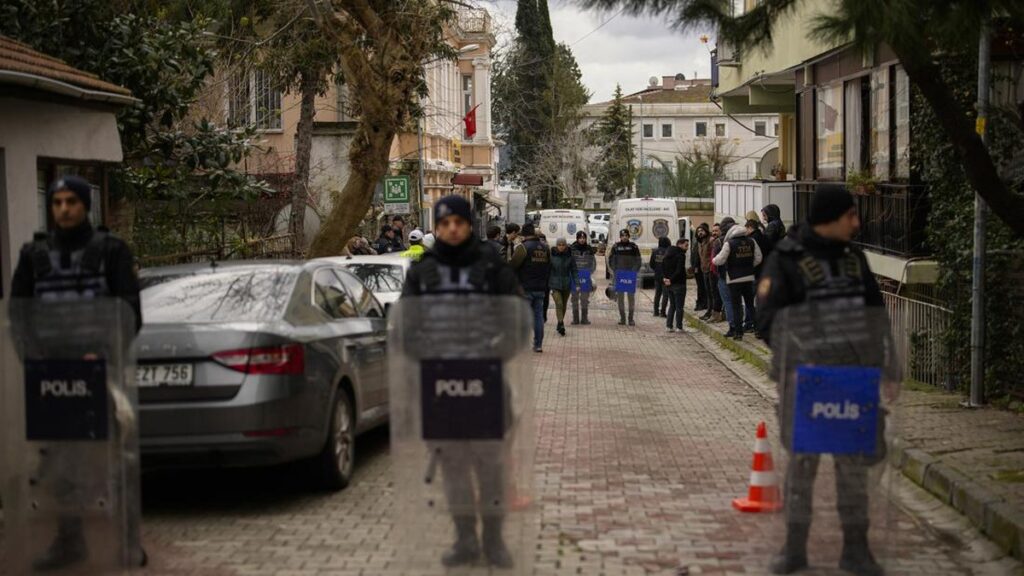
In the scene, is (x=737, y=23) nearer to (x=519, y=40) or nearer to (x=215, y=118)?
(x=215, y=118)

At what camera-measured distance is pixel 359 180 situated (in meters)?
18.8

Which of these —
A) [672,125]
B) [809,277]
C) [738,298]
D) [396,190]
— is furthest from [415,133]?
[672,125]

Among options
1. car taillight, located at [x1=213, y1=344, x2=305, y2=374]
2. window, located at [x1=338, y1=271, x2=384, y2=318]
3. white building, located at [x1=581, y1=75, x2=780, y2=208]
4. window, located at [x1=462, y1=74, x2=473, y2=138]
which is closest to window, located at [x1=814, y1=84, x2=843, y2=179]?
window, located at [x1=338, y1=271, x2=384, y2=318]

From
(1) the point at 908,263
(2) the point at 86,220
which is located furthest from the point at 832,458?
(1) the point at 908,263

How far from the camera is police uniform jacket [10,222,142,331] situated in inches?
276

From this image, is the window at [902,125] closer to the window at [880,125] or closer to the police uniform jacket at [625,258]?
the window at [880,125]

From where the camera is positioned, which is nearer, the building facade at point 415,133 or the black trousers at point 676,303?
the black trousers at point 676,303

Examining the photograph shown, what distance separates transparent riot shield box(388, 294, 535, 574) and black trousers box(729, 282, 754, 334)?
15.4 m

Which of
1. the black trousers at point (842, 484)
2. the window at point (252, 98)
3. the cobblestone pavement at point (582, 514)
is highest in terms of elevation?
the window at point (252, 98)

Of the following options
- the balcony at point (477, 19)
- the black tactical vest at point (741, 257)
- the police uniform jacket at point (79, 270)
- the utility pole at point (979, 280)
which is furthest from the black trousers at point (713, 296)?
the police uniform jacket at point (79, 270)

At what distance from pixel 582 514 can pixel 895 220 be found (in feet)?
32.6

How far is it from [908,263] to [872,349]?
381 inches

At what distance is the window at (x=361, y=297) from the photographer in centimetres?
1042

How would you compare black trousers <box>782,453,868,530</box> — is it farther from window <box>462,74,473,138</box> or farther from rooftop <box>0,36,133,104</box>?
window <box>462,74,473,138</box>
